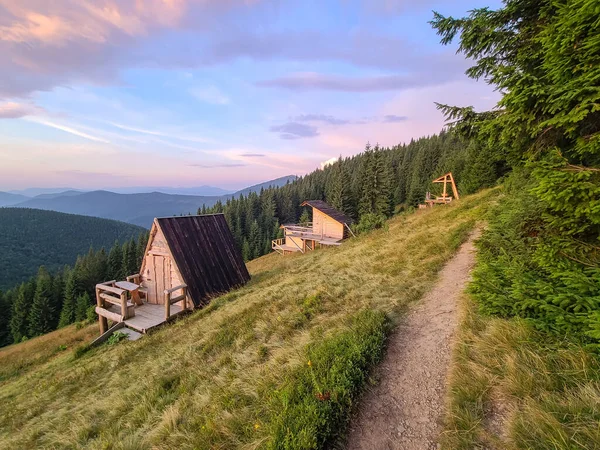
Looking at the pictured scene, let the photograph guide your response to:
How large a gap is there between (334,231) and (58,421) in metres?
30.1

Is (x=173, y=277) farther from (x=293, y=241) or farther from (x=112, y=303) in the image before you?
(x=293, y=241)

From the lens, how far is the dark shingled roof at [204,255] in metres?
12.8

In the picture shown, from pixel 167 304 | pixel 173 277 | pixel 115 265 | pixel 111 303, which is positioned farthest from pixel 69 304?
pixel 167 304

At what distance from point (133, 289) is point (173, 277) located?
1.79 meters

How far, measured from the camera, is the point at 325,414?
3.31 metres

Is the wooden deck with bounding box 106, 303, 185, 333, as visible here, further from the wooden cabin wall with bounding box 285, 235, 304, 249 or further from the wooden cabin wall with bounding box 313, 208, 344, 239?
the wooden cabin wall with bounding box 285, 235, 304, 249

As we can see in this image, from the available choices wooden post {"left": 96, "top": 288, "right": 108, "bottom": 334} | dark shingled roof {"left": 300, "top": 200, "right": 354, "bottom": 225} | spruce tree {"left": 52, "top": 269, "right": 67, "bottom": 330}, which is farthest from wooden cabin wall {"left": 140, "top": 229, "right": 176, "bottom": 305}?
spruce tree {"left": 52, "top": 269, "right": 67, "bottom": 330}

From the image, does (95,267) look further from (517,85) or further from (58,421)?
(517,85)

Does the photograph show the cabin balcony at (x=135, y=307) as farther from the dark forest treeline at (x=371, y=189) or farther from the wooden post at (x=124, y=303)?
the dark forest treeline at (x=371, y=189)

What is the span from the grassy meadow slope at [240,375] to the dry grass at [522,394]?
136 centimetres

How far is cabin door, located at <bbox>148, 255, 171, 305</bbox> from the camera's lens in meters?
13.2

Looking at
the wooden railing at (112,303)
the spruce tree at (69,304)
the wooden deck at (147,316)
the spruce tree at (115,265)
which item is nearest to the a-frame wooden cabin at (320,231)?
the wooden deck at (147,316)

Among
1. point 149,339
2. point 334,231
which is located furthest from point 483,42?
point 334,231

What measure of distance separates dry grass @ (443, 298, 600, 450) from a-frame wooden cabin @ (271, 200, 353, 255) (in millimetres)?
27912
